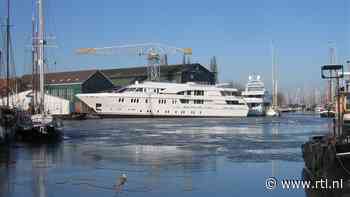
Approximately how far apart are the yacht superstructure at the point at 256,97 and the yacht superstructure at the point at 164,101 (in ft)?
47.2

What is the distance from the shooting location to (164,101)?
126875 millimetres

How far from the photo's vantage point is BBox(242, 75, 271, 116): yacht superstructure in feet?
490

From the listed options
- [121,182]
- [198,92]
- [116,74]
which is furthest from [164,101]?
[121,182]

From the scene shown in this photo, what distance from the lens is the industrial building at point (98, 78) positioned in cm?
13588

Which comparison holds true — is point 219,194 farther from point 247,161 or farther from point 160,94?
point 160,94

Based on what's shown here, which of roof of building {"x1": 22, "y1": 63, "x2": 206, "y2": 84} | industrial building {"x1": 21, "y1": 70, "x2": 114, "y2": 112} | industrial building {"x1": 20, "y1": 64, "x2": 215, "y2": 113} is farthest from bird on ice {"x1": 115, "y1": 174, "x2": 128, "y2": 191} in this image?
roof of building {"x1": 22, "y1": 63, "x2": 206, "y2": 84}

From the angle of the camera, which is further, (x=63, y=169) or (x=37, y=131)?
(x=37, y=131)

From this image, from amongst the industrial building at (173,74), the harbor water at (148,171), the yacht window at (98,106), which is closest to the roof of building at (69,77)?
the yacht window at (98,106)

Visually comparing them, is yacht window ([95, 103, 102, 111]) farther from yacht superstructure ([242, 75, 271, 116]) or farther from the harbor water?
the harbor water

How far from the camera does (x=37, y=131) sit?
38531mm

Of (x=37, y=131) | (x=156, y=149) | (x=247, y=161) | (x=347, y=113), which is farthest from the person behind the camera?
(x=37, y=131)

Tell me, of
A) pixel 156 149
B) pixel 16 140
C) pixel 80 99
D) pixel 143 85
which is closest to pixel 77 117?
pixel 80 99

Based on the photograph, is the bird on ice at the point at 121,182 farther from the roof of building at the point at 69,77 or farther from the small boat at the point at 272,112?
the small boat at the point at 272,112

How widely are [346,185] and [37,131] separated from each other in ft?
89.5
